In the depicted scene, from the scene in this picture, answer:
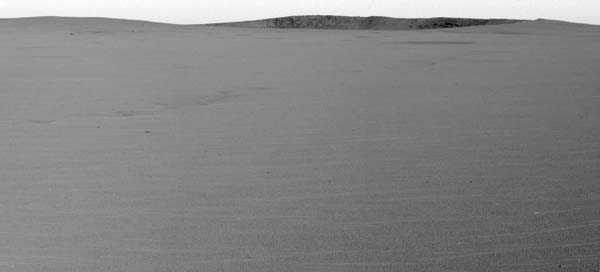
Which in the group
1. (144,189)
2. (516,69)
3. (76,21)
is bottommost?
(76,21)

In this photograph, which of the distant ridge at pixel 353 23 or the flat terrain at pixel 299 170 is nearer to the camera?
the flat terrain at pixel 299 170

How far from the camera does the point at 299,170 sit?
423cm

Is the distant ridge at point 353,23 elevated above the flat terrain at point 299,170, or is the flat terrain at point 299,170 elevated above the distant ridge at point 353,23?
the flat terrain at point 299,170

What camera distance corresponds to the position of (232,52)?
38.4ft

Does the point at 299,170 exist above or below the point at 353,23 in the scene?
above

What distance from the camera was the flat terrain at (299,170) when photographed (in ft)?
9.85

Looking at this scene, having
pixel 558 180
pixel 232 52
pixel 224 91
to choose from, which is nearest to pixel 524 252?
pixel 558 180

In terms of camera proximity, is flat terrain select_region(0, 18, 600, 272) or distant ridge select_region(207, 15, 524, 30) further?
distant ridge select_region(207, 15, 524, 30)

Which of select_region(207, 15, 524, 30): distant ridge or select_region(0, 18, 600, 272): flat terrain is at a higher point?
select_region(0, 18, 600, 272): flat terrain

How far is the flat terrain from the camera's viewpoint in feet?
9.85

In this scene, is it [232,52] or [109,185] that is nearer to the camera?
[109,185]

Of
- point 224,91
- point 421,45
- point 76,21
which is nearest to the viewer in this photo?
point 224,91

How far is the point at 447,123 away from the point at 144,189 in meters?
2.31

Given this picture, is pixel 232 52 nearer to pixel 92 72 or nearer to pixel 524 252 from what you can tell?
pixel 92 72
